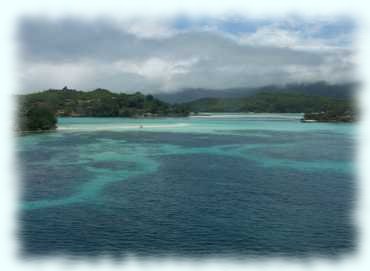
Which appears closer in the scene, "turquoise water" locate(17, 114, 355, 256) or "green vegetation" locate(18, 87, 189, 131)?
"turquoise water" locate(17, 114, 355, 256)

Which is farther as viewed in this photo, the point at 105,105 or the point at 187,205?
the point at 105,105

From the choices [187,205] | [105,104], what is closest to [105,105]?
[105,104]

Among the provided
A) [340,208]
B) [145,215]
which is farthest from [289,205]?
[145,215]

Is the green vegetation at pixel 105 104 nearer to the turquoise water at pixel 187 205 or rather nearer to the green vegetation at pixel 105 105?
the green vegetation at pixel 105 105

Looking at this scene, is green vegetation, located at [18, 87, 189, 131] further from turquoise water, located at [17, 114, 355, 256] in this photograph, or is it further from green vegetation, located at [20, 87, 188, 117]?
turquoise water, located at [17, 114, 355, 256]

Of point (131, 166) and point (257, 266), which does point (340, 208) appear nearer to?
point (257, 266)

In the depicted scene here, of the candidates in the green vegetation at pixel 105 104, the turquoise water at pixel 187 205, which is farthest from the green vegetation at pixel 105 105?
the turquoise water at pixel 187 205

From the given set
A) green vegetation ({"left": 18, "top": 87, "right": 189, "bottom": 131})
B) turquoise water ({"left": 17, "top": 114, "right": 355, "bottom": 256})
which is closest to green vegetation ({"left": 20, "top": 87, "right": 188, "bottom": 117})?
green vegetation ({"left": 18, "top": 87, "right": 189, "bottom": 131})

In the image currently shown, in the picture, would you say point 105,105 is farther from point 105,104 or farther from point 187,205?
point 187,205
